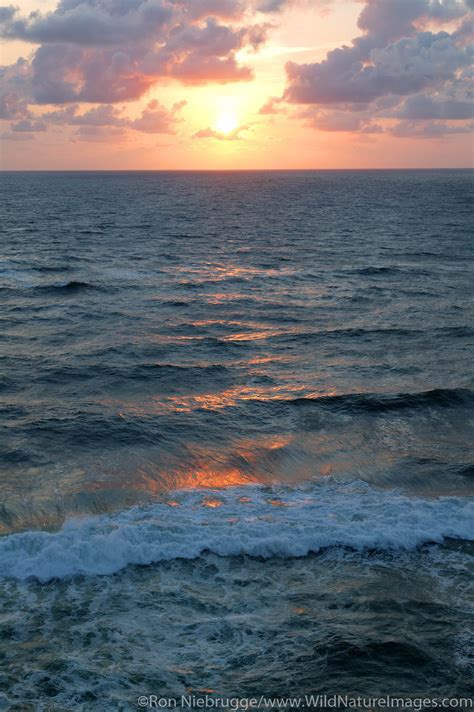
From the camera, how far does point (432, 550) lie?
14609 mm

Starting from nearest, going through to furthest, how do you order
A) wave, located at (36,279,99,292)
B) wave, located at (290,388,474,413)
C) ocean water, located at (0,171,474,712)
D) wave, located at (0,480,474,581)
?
ocean water, located at (0,171,474,712) → wave, located at (0,480,474,581) → wave, located at (290,388,474,413) → wave, located at (36,279,99,292)

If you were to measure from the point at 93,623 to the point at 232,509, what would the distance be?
516 centimetres

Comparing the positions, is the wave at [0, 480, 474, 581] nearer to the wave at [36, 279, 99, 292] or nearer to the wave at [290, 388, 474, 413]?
the wave at [290, 388, 474, 413]

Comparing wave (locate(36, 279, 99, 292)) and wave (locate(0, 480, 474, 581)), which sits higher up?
wave (locate(36, 279, 99, 292))

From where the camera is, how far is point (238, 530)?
15.1 m

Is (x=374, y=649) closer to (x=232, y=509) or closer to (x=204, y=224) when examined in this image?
(x=232, y=509)

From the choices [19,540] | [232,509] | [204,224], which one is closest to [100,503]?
[19,540]

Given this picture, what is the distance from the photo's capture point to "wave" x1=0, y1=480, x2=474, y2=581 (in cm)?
1398

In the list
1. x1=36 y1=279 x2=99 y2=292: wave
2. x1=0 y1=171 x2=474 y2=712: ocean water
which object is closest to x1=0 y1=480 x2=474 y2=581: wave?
x1=0 y1=171 x2=474 y2=712: ocean water

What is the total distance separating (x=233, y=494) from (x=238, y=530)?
2081mm

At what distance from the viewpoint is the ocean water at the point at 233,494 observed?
11086 millimetres

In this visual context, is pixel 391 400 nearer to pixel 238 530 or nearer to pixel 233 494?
pixel 233 494

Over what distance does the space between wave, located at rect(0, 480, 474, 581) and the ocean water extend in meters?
0.06

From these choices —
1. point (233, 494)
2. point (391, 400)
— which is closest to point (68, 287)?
point (391, 400)
